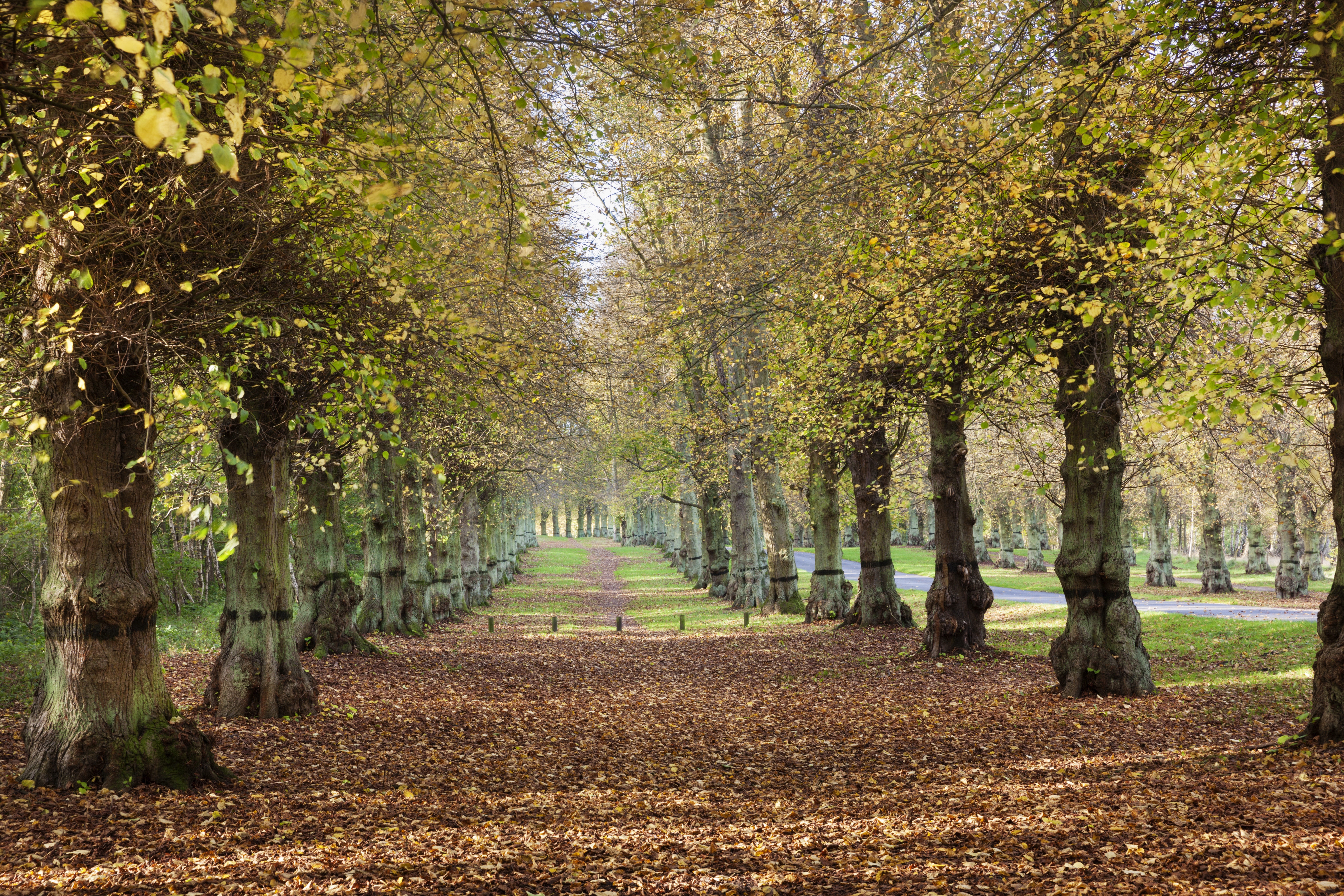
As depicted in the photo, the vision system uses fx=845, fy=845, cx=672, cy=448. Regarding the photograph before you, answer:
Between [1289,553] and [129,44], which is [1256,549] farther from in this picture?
[129,44]

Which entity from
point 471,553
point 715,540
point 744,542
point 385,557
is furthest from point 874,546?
point 471,553

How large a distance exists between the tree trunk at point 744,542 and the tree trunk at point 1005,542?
23355 millimetres

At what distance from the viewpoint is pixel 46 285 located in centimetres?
588

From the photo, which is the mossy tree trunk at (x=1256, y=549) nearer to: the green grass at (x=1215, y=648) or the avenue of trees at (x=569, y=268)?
the green grass at (x=1215, y=648)

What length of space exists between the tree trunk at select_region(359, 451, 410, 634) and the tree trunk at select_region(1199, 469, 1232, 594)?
26213mm

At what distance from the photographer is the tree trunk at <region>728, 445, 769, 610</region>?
80.6 ft

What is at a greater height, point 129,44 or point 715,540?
point 129,44

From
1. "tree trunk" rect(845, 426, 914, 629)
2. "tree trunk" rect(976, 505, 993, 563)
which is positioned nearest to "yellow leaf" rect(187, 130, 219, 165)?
"tree trunk" rect(845, 426, 914, 629)

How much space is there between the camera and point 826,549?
2145 cm

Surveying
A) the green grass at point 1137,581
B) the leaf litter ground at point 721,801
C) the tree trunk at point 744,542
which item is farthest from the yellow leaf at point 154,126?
the tree trunk at point 744,542

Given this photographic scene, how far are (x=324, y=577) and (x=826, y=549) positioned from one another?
11971 mm

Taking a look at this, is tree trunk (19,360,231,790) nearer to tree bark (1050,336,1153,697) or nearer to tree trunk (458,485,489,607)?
tree bark (1050,336,1153,697)

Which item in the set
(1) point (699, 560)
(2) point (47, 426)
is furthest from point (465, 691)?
(1) point (699, 560)

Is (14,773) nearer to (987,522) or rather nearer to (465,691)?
(465,691)
